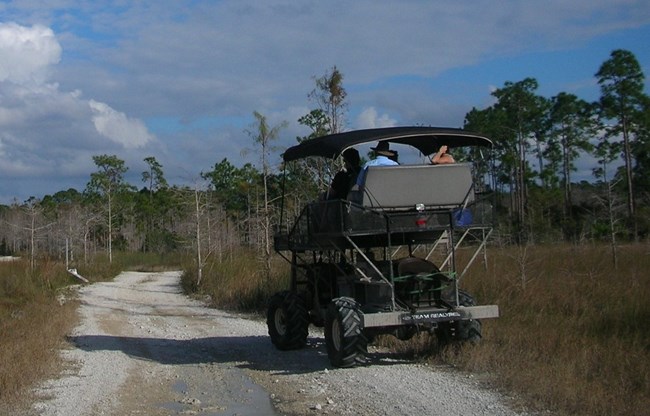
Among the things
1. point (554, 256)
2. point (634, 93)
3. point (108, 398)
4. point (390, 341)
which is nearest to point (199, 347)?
point (390, 341)

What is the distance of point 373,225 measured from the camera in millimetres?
11000

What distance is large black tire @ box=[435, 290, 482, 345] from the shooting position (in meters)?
11.8

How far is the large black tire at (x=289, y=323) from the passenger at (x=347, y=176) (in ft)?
6.85

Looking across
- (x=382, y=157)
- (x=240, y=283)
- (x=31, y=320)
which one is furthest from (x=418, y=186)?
(x=240, y=283)

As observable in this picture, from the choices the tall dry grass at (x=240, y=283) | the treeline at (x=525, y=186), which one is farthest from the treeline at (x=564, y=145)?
the tall dry grass at (x=240, y=283)

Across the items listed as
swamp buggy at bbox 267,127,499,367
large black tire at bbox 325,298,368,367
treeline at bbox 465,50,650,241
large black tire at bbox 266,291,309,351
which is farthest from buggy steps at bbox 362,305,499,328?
treeline at bbox 465,50,650,241

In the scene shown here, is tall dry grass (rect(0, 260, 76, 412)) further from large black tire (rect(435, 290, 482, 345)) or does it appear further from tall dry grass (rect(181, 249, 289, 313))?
large black tire (rect(435, 290, 482, 345))

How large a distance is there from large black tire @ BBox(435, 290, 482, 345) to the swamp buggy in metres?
0.01

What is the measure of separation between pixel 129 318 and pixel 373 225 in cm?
1099

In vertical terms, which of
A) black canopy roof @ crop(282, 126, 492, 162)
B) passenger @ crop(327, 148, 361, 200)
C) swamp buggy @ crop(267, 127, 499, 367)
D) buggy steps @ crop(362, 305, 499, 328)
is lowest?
buggy steps @ crop(362, 305, 499, 328)

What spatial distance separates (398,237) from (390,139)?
1.51m

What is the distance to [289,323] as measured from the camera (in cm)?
1323

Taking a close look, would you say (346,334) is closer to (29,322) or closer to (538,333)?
(538,333)

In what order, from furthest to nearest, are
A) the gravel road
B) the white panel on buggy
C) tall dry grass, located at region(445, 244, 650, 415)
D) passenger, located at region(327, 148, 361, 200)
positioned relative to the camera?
passenger, located at region(327, 148, 361, 200), the white panel on buggy, the gravel road, tall dry grass, located at region(445, 244, 650, 415)
